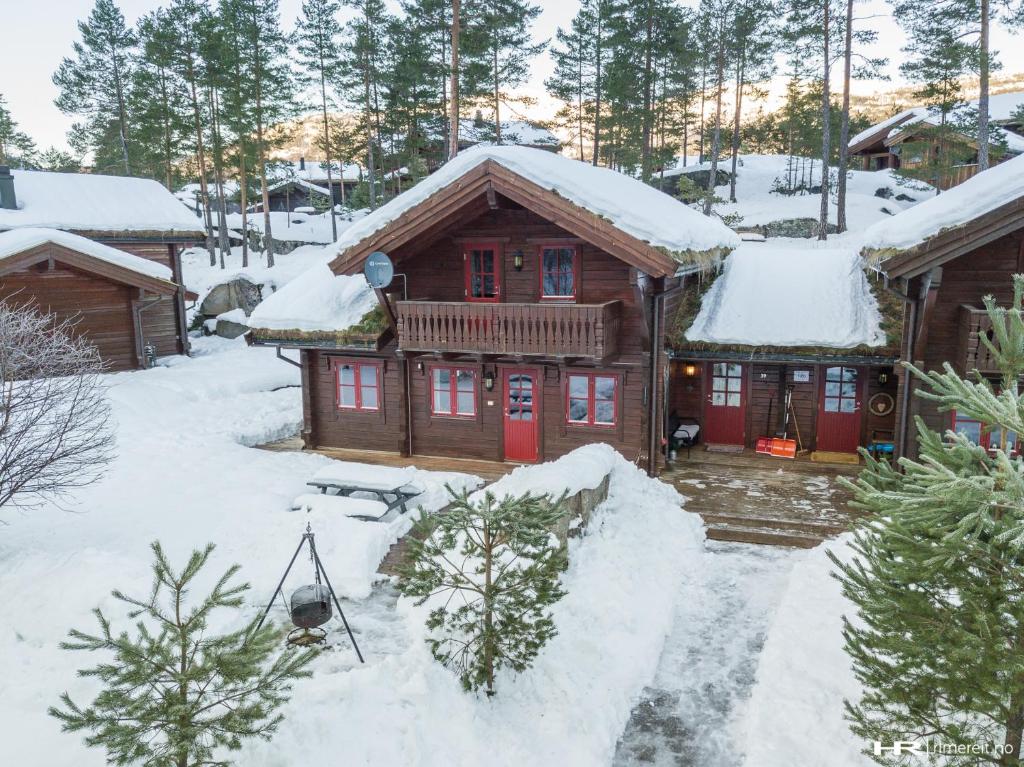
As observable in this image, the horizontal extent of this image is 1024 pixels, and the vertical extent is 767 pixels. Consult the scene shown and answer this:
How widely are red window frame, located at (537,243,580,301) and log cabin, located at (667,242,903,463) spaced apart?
7.92 feet

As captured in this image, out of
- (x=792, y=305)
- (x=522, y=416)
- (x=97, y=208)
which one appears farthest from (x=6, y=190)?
(x=792, y=305)

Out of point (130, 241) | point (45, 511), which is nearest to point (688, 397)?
point (45, 511)

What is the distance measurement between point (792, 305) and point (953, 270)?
3.67 m

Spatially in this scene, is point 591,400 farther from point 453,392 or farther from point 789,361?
point 789,361

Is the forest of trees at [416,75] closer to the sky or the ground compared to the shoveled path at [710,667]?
closer to the sky

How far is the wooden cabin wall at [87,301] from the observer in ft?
69.2

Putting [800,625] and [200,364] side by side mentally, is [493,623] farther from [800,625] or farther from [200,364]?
[200,364]

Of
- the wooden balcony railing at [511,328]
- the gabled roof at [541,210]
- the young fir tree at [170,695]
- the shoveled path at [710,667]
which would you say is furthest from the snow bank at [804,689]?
the gabled roof at [541,210]

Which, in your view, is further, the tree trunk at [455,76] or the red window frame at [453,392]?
the tree trunk at [455,76]

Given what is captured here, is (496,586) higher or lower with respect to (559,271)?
lower

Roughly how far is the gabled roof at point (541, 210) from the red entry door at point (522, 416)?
12.1 ft

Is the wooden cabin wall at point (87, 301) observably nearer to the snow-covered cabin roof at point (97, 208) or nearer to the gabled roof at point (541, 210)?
the snow-covered cabin roof at point (97, 208)

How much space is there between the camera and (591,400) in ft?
51.9

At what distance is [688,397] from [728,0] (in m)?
33.9
